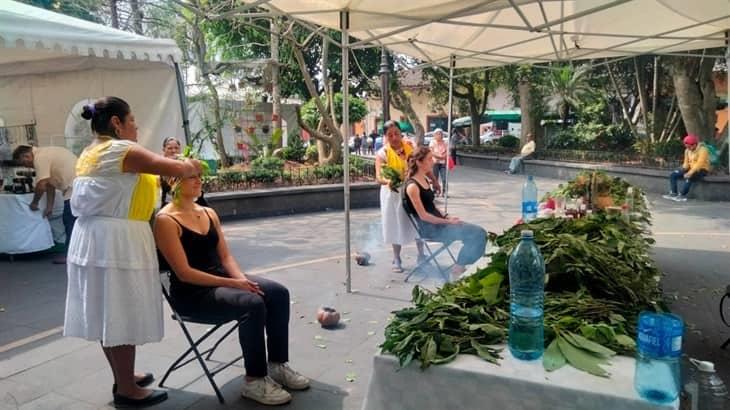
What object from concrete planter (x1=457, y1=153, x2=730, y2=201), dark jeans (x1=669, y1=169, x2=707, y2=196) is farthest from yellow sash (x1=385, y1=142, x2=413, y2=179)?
dark jeans (x1=669, y1=169, x2=707, y2=196)

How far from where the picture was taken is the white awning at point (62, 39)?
573cm

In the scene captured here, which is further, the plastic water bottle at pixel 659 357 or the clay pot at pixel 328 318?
the clay pot at pixel 328 318

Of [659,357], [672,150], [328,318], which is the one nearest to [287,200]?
[328,318]

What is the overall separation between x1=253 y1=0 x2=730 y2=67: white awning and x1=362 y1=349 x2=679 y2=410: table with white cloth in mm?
3178

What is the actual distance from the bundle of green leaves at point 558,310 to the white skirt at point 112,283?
4.61ft

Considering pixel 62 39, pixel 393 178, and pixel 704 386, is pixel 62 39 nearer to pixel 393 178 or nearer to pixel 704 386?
pixel 393 178

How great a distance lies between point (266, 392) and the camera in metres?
3.09

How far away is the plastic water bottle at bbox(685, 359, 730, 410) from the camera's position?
80.2 inches

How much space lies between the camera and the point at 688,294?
204 inches

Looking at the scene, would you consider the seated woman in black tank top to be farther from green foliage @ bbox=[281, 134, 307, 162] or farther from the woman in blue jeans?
green foliage @ bbox=[281, 134, 307, 162]

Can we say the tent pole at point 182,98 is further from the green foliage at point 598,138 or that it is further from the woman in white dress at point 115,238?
the green foliage at point 598,138

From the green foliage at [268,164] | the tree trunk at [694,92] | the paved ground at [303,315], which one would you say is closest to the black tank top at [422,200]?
the paved ground at [303,315]

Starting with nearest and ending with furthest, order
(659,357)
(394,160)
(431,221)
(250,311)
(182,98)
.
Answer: (659,357) → (250,311) → (431,221) → (394,160) → (182,98)

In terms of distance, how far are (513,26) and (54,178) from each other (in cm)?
570
